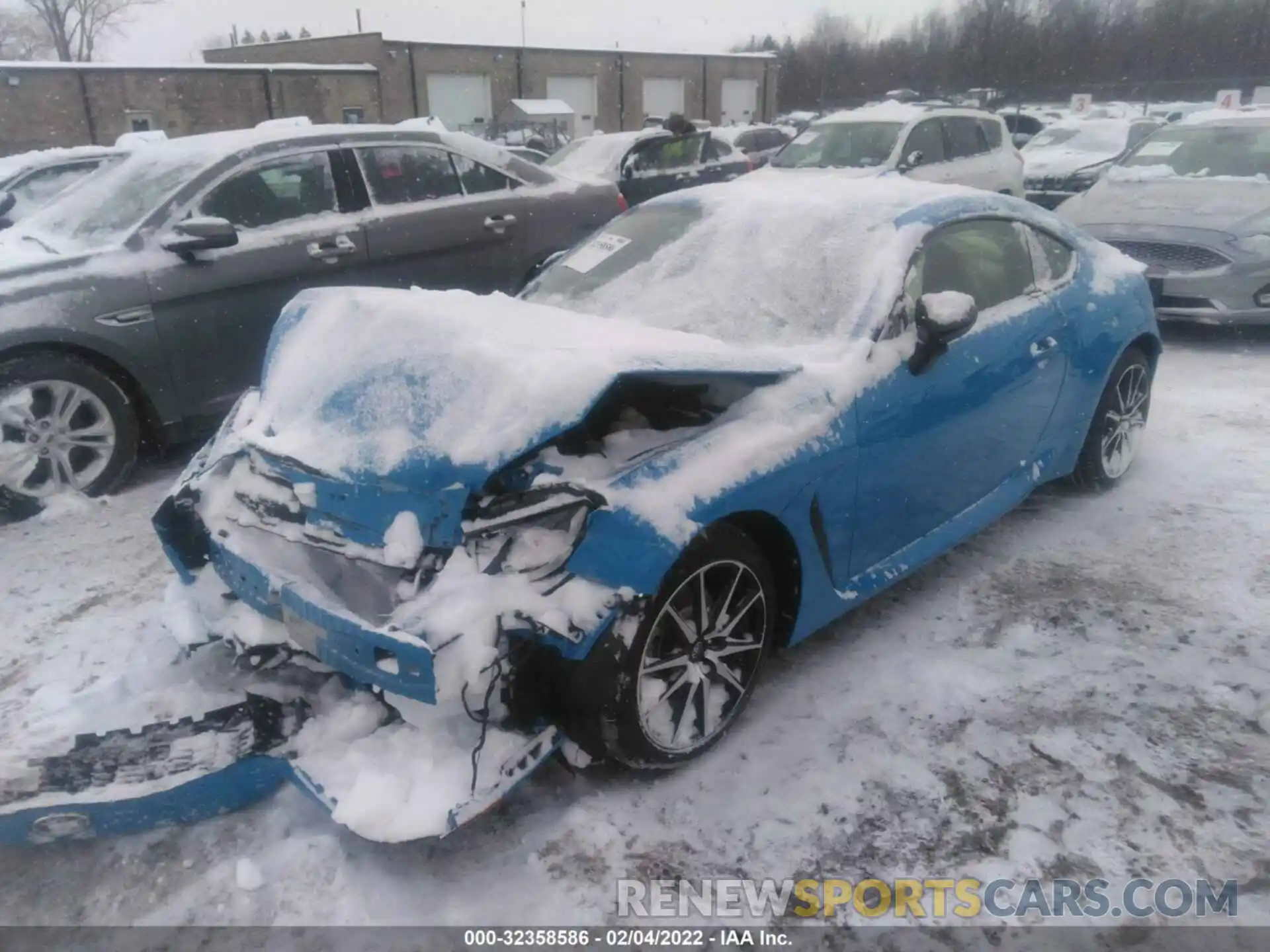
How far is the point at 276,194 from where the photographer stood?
4969mm

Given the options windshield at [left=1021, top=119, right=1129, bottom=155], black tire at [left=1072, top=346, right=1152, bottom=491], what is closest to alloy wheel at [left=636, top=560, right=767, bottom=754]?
black tire at [left=1072, top=346, right=1152, bottom=491]

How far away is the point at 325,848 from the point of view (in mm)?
2328

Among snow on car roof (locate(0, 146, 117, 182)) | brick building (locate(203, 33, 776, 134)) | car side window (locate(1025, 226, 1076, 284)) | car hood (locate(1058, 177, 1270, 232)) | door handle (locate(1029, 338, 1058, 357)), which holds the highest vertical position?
brick building (locate(203, 33, 776, 134))

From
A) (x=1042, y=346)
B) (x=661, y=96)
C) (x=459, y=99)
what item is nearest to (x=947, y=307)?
(x=1042, y=346)

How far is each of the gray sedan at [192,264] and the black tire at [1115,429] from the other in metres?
3.56

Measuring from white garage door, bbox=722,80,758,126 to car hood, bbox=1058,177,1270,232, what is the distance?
121ft

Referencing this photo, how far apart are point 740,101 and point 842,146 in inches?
1421

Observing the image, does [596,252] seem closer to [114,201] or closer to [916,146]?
[114,201]

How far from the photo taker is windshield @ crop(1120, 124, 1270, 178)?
734 centimetres

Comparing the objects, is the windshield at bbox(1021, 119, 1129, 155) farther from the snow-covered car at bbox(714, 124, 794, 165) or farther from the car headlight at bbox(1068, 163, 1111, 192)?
the snow-covered car at bbox(714, 124, 794, 165)

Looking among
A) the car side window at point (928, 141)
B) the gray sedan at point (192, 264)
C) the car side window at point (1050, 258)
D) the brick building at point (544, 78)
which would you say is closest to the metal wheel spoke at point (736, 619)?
the car side window at point (1050, 258)

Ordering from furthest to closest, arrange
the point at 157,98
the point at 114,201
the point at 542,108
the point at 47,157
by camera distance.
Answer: the point at 542,108 → the point at 157,98 → the point at 47,157 → the point at 114,201

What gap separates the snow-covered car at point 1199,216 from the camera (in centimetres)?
649

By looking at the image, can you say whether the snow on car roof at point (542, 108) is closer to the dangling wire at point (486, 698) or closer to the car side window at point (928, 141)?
the car side window at point (928, 141)
